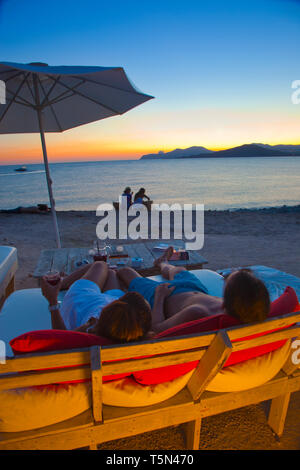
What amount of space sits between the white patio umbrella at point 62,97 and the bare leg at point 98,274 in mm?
1931

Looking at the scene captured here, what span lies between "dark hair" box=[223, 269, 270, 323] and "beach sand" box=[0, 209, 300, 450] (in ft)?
2.98

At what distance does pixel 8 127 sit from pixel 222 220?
703 cm

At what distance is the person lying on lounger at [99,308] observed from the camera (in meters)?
1.20

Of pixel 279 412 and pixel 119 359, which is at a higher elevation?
pixel 119 359

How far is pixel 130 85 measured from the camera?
3.41 metres

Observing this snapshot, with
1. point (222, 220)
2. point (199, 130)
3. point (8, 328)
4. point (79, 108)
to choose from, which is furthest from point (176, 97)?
point (199, 130)

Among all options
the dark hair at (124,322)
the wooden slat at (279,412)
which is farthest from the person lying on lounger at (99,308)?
the wooden slat at (279,412)

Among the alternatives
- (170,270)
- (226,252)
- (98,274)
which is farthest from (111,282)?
(226,252)

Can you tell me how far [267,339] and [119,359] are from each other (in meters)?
0.68

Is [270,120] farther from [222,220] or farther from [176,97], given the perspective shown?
[222,220]

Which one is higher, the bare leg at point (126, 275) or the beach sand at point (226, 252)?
the bare leg at point (126, 275)

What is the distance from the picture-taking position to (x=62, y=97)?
12.9ft

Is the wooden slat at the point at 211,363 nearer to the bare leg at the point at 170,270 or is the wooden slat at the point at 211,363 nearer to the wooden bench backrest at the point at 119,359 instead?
the wooden bench backrest at the point at 119,359

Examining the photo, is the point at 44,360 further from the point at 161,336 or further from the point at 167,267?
the point at 167,267
